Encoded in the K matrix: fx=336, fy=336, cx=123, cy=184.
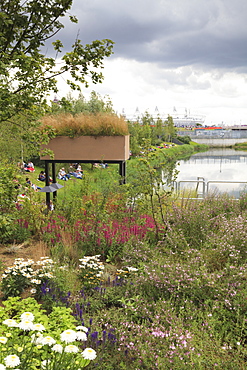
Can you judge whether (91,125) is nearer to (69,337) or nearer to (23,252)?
(23,252)

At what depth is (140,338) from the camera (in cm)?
276

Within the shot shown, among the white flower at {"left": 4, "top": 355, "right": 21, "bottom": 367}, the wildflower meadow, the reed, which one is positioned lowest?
the wildflower meadow

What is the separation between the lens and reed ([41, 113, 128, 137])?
914 centimetres

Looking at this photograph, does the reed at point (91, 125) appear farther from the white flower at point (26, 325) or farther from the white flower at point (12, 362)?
the white flower at point (12, 362)

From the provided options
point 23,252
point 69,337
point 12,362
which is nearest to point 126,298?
point 69,337

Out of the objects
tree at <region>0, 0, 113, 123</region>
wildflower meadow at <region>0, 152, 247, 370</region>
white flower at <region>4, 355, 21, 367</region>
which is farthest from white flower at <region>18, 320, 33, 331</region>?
tree at <region>0, 0, 113, 123</region>

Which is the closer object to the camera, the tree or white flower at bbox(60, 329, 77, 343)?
white flower at bbox(60, 329, 77, 343)

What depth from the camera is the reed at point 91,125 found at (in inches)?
360

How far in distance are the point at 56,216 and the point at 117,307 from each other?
3.23 m

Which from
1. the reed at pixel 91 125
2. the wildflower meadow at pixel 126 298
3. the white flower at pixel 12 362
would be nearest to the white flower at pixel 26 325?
the wildflower meadow at pixel 126 298

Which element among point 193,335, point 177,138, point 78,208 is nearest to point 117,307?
point 193,335

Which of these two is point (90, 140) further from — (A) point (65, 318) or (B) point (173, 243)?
(A) point (65, 318)

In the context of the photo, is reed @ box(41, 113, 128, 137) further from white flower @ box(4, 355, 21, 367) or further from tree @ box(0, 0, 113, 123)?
white flower @ box(4, 355, 21, 367)

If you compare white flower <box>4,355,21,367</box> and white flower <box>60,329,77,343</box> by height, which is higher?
white flower <box>60,329,77,343</box>
